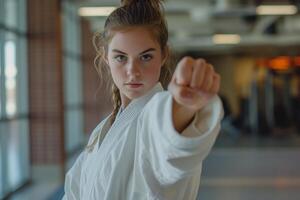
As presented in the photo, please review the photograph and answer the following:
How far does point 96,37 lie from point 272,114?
713 inches

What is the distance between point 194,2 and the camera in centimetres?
1060

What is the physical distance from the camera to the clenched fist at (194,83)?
0.75m

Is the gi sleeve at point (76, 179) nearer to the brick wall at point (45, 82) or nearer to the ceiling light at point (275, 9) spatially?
the brick wall at point (45, 82)

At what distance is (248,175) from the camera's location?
9062 mm

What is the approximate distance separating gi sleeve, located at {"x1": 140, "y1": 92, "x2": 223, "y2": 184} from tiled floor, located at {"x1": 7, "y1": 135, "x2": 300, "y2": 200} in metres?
4.11

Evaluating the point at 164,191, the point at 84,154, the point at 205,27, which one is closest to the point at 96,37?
the point at 84,154

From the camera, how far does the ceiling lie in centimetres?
982

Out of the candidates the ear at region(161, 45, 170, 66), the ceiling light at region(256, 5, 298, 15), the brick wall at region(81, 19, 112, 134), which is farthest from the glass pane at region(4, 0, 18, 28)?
the ear at region(161, 45, 170, 66)

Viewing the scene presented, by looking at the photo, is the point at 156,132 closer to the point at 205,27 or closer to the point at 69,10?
the point at 69,10

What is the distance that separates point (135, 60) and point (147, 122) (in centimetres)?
18

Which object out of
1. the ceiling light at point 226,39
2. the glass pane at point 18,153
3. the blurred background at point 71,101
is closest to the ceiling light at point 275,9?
the blurred background at point 71,101

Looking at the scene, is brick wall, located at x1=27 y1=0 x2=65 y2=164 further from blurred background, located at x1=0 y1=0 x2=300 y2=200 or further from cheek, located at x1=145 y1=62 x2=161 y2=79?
cheek, located at x1=145 y1=62 x2=161 y2=79

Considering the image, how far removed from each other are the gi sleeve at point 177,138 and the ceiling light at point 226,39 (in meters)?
16.4

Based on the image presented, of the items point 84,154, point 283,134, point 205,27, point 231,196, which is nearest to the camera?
point 84,154
